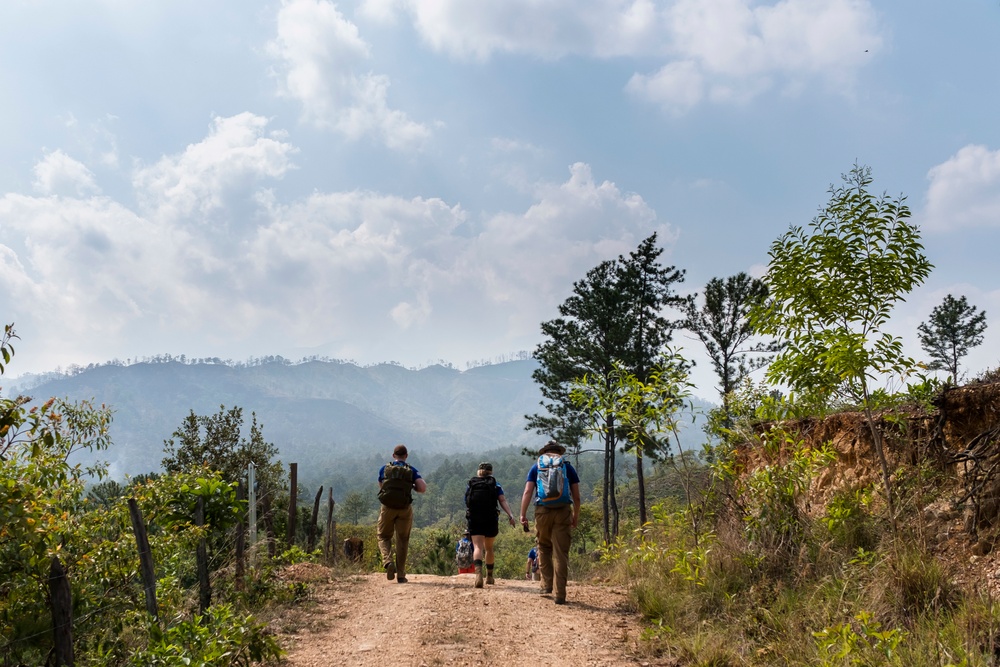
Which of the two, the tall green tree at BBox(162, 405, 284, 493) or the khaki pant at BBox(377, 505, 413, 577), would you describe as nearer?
the khaki pant at BBox(377, 505, 413, 577)

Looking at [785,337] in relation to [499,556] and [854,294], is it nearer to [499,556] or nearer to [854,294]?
[854,294]

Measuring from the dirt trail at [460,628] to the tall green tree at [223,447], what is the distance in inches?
829

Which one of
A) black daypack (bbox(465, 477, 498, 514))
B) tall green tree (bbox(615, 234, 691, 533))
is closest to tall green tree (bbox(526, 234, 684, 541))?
tall green tree (bbox(615, 234, 691, 533))

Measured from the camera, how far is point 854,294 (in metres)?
6.36

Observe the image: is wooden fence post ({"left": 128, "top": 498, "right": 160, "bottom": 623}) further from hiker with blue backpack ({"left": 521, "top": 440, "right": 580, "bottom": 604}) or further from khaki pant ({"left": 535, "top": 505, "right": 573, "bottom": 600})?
khaki pant ({"left": 535, "top": 505, "right": 573, "bottom": 600})

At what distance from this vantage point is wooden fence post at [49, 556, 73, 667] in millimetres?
4254

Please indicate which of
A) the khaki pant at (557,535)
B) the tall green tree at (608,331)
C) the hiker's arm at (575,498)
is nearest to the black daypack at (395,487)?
the khaki pant at (557,535)

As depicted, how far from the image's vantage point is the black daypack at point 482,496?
9.41 m

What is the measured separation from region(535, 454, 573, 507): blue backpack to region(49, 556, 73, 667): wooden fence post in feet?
16.7

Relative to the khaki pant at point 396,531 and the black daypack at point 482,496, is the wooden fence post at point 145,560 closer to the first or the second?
the khaki pant at point 396,531

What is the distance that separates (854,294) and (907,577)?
2.75m

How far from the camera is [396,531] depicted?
9.96 m

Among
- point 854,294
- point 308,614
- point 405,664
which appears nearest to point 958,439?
point 854,294

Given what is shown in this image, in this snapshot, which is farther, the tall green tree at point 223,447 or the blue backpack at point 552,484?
the tall green tree at point 223,447
